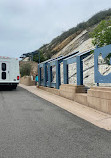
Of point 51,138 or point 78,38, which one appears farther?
point 78,38

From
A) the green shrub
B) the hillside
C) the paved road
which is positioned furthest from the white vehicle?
the green shrub

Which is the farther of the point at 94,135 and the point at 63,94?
the point at 63,94

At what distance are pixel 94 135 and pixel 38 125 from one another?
66.7 inches

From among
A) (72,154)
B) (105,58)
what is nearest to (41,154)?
(72,154)

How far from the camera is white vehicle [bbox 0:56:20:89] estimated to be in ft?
51.6

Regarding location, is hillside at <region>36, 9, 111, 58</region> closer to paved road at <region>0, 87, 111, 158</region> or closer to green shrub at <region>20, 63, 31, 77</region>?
green shrub at <region>20, 63, 31, 77</region>

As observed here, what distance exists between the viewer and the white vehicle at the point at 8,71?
15.7 metres

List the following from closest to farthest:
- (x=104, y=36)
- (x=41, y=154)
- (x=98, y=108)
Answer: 1. (x=41, y=154)
2. (x=98, y=108)
3. (x=104, y=36)

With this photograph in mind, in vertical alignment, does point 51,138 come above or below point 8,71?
below

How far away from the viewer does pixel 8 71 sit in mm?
15930

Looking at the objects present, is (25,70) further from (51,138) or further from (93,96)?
(51,138)

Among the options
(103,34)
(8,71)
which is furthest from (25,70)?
(103,34)

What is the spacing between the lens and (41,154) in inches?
139

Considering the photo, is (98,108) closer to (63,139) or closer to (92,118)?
→ (92,118)
